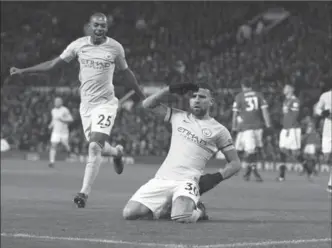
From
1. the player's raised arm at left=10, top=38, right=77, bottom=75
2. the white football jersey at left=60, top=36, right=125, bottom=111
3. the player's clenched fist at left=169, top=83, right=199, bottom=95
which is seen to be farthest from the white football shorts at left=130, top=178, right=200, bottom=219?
the player's raised arm at left=10, top=38, right=77, bottom=75

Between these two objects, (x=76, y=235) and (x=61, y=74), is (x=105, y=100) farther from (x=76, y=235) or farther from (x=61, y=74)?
(x=61, y=74)

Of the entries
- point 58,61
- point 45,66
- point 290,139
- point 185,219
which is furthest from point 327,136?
point 45,66

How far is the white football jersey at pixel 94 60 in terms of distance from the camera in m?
10.9

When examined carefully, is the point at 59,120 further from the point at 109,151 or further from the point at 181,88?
the point at 181,88

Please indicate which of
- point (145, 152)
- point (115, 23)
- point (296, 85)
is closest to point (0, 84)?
point (115, 23)

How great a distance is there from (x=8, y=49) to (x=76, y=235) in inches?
1086

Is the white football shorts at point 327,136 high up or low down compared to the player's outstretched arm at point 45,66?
down

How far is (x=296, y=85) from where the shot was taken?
1188 inches

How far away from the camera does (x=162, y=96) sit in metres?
10.6

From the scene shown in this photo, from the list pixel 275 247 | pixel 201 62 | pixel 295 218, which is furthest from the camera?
pixel 201 62

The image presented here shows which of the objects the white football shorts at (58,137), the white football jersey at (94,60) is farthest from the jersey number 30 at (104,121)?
the white football shorts at (58,137)

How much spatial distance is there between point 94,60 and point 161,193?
6.21 feet

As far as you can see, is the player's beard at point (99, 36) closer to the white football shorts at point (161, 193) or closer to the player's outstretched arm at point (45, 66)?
the player's outstretched arm at point (45, 66)

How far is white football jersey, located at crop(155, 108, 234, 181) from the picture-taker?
11.2 meters
